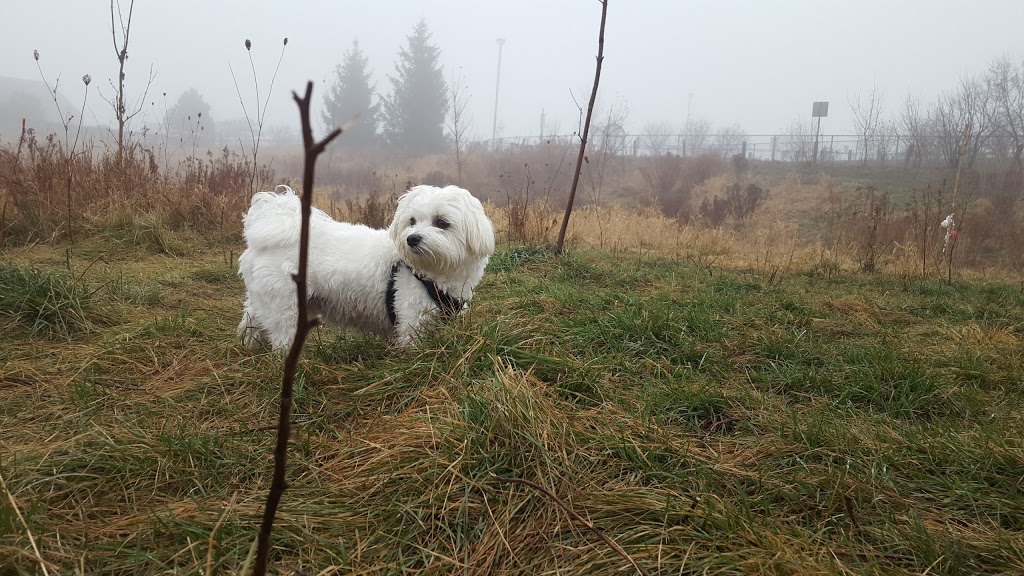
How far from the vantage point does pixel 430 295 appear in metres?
3.56

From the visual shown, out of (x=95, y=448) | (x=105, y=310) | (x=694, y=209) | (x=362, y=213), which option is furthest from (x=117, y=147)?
(x=694, y=209)

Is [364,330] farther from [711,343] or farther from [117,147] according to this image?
[117,147]

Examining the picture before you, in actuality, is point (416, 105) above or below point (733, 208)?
above

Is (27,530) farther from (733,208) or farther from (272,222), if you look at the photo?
(733,208)

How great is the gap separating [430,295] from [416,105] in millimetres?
45805

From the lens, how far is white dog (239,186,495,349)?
3488mm

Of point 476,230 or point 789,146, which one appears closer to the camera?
point 476,230

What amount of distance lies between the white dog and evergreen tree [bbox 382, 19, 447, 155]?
43567 millimetres

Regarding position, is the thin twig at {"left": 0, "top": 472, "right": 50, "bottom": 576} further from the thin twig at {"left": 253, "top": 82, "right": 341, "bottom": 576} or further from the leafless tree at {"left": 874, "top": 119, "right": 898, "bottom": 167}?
the leafless tree at {"left": 874, "top": 119, "right": 898, "bottom": 167}

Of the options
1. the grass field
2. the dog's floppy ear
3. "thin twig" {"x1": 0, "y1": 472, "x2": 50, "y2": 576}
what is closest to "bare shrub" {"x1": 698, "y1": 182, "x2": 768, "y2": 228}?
the grass field

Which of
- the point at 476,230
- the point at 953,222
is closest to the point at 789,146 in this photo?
the point at 953,222

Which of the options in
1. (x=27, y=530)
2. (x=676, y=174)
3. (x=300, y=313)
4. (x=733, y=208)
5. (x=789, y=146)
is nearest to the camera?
(x=300, y=313)

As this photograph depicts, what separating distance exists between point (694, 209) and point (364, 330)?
2188 cm

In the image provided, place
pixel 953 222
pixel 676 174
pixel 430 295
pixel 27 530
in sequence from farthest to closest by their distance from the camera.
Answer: pixel 676 174 → pixel 953 222 → pixel 430 295 → pixel 27 530
